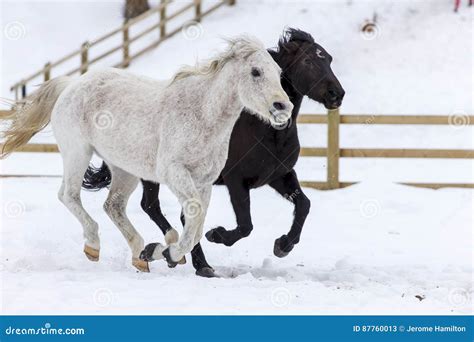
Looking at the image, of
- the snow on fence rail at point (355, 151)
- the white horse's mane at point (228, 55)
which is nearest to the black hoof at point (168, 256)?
the white horse's mane at point (228, 55)

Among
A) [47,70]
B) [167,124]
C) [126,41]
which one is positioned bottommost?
[167,124]

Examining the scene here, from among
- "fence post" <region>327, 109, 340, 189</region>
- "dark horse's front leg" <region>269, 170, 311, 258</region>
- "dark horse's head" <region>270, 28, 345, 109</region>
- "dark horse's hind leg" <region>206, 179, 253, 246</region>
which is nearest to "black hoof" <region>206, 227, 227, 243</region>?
"dark horse's hind leg" <region>206, 179, 253, 246</region>

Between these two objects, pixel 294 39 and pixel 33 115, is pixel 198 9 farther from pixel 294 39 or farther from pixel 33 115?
pixel 294 39

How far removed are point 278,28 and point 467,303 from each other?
36.0ft

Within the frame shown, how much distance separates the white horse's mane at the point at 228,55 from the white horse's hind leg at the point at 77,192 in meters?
0.97

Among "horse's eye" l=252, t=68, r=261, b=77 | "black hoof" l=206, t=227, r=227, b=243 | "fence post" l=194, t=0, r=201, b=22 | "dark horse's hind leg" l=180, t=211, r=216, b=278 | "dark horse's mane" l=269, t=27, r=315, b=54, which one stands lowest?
"dark horse's hind leg" l=180, t=211, r=216, b=278

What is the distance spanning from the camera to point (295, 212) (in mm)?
5734

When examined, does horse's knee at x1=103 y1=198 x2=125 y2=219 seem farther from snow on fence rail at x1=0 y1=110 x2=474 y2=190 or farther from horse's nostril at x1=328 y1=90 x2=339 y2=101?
snow on fence rail at x1=0 y1=110 x2=474 y2=190

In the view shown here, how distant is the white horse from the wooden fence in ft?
28.1

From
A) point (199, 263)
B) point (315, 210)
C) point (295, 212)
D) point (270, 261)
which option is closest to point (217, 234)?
point (199, 263)

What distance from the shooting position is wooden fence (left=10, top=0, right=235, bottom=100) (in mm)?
14664

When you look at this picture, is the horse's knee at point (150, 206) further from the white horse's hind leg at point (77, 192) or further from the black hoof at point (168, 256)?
the black hoof at point (168, 256)

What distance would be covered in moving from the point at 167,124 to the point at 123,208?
106 centimetres

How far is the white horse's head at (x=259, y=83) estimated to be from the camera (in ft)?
14.7
